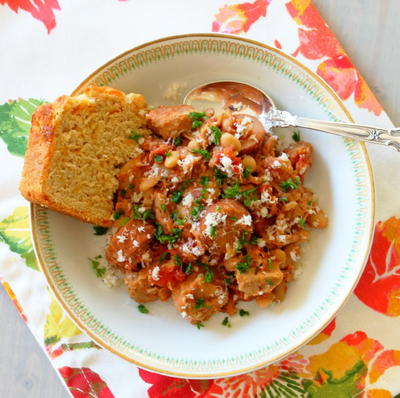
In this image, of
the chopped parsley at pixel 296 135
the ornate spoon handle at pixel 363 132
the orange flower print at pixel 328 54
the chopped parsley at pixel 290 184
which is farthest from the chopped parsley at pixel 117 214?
the orange flower print at pixel 328 54

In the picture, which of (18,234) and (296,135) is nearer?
(296,135)

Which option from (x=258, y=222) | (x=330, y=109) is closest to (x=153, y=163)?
(x=258, y=222)

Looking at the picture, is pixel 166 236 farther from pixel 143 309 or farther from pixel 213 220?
pixel 143 309

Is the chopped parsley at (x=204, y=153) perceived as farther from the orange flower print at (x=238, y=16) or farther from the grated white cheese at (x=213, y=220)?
the orange flower print at (x=238, y=16)

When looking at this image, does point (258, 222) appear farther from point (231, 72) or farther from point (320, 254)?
point (231, 72)

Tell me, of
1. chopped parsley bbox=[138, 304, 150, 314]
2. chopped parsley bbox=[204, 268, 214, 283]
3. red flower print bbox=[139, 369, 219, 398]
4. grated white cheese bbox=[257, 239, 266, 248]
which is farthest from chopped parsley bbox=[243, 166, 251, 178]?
red flower print bbox=[139, 369, 219, 398]

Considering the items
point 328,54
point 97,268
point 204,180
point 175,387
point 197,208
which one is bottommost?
point 175,387

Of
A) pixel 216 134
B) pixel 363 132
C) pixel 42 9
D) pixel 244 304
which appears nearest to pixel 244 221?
pixel 216 134

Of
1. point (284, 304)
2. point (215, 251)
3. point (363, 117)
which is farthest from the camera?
point (363, 117)
